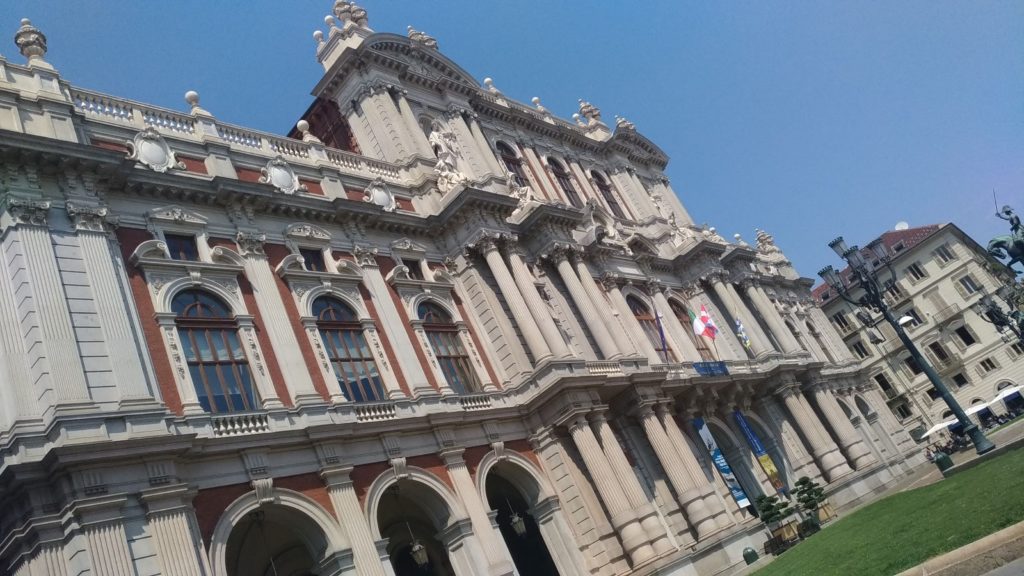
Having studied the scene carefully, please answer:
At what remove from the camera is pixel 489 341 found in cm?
2744

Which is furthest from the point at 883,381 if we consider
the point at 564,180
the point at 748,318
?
the point at 564,180

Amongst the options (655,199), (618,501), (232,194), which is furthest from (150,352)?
(655,199)

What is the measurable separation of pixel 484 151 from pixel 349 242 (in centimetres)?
1066

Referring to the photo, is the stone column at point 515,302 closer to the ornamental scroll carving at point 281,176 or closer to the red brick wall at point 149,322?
the ornamental scroll carving at point 281,176

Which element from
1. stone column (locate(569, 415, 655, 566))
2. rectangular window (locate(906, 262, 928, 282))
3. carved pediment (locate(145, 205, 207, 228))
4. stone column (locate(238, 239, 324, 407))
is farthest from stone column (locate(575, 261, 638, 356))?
rectangular window (locate(906, 262, 928, 282))

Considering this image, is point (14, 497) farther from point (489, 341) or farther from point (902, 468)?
point (902, 468)

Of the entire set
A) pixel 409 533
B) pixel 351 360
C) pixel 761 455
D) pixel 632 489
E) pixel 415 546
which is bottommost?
pixel 761 455

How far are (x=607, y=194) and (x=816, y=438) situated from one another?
58.0 ft

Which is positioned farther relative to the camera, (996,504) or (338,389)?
(338,389)

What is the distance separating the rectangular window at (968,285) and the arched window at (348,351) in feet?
197

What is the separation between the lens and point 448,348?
26.4m

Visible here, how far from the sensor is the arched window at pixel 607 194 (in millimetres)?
43594

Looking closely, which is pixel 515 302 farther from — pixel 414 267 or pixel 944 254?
pixel 944 254

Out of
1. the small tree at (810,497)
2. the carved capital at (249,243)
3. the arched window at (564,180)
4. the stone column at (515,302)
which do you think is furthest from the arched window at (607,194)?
the carved capital at (249,243)
